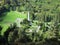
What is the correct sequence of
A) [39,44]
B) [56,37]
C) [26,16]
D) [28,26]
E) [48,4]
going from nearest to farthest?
[39,44], [56,37], [28,26], [26,16], [48,4]

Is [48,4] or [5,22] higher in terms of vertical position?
[48,4]

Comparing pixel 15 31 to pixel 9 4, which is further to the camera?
pixel 9 4

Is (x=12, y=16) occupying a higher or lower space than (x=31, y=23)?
higher

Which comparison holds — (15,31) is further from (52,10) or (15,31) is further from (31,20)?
(52,10)

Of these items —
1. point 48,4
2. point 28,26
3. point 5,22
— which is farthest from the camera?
point 48,4

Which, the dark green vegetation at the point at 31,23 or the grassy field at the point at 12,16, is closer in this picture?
A: the dark green vegetation at the point at 31,23

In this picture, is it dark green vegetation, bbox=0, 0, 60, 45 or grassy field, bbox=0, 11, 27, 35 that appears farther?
grassy field, bbox=0, 11, 27, 35

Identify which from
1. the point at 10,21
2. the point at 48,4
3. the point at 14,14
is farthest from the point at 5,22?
the point at 48,4

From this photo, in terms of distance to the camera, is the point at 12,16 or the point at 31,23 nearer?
the point at 31,23
